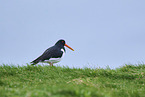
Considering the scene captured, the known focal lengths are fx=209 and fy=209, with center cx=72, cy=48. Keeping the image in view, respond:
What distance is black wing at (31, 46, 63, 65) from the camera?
1319cm

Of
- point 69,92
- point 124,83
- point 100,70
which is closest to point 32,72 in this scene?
point 100,70

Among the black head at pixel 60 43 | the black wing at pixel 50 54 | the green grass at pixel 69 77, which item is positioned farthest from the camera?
the black head at pixel 60 43

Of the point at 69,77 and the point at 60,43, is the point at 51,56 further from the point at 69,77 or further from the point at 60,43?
the point at 69,77

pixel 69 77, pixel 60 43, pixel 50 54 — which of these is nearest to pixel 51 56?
pixel 50 54

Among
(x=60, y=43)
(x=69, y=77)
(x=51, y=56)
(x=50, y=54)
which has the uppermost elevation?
(x=60, y=43)

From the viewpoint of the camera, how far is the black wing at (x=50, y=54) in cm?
1319

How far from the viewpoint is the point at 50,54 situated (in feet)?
43.4

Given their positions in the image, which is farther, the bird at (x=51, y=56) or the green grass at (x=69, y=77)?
the bird at (x=51, y=56)

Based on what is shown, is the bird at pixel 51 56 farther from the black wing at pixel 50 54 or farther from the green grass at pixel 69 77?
the green grass at pixel 69 77

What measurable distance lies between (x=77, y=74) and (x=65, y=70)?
3.16 feet

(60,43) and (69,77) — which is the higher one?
(60,43)

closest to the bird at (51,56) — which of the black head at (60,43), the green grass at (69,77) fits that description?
the black head at (60,43)

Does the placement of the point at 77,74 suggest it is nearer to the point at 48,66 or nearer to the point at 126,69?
the point at 48,66

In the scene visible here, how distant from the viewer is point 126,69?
14.7 m
